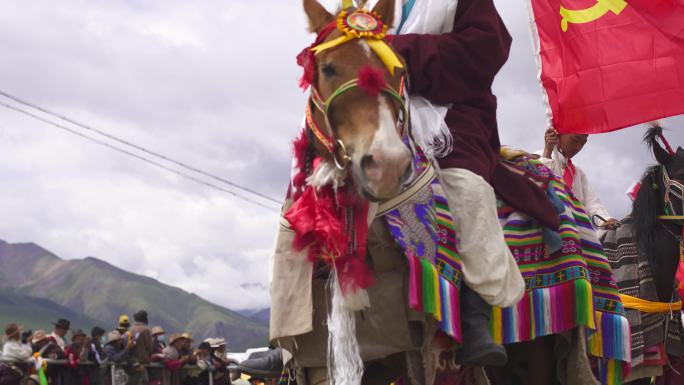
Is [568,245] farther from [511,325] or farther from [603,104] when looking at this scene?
[603,104]

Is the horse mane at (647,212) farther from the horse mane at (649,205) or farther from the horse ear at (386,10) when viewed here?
the horse ear at (386,10)

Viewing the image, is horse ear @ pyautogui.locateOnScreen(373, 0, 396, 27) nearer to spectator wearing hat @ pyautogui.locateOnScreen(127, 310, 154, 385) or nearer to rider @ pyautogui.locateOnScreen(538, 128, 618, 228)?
rider @ pyautogui.locateOnScreen(538, 128, 618, 228)

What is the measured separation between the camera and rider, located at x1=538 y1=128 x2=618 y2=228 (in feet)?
27.0

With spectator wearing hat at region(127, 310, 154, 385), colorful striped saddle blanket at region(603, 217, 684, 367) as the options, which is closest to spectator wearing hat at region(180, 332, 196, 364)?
spectator wearing hat at region(127, 310, 154, 385)

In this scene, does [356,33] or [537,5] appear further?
[537,5]

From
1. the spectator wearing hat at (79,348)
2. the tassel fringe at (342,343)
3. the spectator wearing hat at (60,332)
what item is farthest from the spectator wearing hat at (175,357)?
the tassel fringe at (342,343)

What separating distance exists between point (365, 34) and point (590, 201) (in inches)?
183

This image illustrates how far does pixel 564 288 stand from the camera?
19.0 ft

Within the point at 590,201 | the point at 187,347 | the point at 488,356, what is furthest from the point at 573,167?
the point at 187,347

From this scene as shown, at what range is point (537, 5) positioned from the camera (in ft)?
30.0

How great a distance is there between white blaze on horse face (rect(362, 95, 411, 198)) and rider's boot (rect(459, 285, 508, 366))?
1033 mm

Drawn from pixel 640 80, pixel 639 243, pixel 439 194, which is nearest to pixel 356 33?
pixel 439 194

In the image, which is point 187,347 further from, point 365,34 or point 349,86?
point 349,86

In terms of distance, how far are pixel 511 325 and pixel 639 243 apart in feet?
8.26
